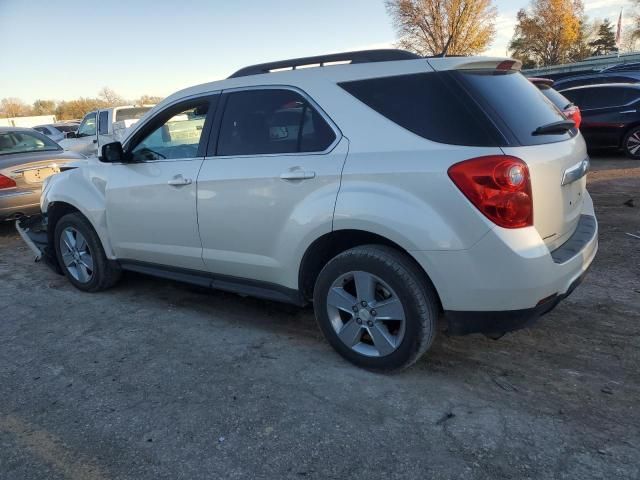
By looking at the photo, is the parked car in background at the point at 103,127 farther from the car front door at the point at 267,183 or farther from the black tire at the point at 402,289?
the black tire at the point at 402,289

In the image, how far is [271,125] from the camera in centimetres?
352

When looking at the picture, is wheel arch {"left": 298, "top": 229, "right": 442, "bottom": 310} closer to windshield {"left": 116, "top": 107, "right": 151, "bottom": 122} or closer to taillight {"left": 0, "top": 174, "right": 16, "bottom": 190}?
taillight {"left": 0, "top": 174, "right": 16, "bottom": 190}

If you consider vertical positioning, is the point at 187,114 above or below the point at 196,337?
above

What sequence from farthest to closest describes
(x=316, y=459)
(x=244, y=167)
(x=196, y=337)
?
1. (x=196, y=337)
2. (x=244, y=167)
3. (x=316, y=459)

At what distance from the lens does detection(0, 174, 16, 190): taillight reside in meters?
7.23

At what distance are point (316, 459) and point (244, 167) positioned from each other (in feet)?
6.19

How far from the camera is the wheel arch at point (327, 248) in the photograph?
3.09 metres

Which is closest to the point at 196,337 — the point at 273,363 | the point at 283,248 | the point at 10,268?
the point at 273,363

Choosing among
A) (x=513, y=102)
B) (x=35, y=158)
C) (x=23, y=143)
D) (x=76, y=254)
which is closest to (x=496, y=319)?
(x=513, y=102)

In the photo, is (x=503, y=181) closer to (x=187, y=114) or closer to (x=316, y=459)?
(x=316, y=459)

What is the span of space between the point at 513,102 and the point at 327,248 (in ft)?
4.51

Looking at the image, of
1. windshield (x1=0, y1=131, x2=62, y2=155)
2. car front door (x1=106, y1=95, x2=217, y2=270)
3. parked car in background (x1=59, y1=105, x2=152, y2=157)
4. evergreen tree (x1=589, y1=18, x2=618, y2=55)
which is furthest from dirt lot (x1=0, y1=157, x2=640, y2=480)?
evergreen tree (x1=589, y1=18, x2=618, y2=55)

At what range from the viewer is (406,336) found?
2998 millimetres

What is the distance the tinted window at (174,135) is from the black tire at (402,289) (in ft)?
4.94
